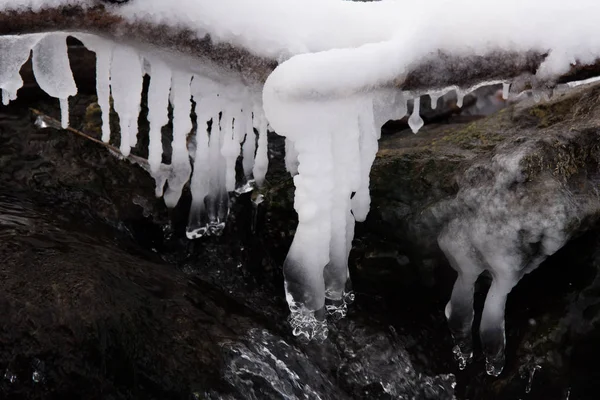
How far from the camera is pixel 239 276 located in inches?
154

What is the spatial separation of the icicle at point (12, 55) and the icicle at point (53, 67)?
6 centimetres

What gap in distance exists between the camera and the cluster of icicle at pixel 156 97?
3188mm

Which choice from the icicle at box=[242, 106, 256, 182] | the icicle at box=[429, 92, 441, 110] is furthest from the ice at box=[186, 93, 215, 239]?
the icicle at box=[429, 92, 441, 110]

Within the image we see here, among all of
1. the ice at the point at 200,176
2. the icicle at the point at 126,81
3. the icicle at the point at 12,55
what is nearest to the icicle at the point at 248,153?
the ice at the point at 200,176

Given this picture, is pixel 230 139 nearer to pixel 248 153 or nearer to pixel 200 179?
pixel 200 179

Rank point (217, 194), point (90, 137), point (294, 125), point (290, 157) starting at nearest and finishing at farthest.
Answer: point (294, 125), point (290, 157), point (217, 194), point (90, 137)

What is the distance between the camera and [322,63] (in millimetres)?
2701

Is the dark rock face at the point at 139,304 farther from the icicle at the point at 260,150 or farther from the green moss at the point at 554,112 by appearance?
the green moss at the point at 554,112

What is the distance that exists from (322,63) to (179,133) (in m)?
1.12

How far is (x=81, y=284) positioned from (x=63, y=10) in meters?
1.17

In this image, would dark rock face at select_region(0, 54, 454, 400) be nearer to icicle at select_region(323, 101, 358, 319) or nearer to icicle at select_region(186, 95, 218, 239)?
icicle at select_region(186, 95, 218, 239)

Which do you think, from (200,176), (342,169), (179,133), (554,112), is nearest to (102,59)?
(179,133)

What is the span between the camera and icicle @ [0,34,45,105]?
3.11 metres

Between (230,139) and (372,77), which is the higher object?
(372,77)
